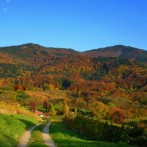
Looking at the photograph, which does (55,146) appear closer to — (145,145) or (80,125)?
(145,145)

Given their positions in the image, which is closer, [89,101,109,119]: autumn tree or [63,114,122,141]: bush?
[63,114,122,141]: bush

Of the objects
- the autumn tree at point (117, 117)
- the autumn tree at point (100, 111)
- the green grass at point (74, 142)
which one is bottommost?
the autumn tree at point (100, 111)

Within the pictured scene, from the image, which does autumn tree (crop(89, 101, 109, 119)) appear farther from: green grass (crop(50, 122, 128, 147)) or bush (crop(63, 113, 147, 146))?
green grass (crop(50, 122, 128, 147))

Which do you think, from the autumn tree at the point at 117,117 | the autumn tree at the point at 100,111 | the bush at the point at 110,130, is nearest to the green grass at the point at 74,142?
the bush at the point at 110,130

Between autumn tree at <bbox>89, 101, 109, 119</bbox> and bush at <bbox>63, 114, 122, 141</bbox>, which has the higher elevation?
bush at <bbox>63, 114, 122, 141</bbox>

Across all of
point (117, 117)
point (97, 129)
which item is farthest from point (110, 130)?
point (117, 117)

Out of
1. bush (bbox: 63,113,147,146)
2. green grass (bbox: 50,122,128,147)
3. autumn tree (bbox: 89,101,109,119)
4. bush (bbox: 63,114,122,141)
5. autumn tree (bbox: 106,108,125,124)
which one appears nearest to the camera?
green grass (bbox: 50,122,128,147)

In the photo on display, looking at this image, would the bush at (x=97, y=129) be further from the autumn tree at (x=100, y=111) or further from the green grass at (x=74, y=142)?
the autumn tree at (x=100, y=111)

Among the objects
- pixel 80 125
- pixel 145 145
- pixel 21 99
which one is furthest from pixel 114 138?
pixel 21 99

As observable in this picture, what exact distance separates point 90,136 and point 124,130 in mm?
9022

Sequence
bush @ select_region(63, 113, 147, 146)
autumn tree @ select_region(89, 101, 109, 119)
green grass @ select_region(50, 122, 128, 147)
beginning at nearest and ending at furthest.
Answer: green grass @ select_region(50, 122, 128, 147)
bush @ select_region(63, 113, 147, 146)
autumn tree @ select_region(89, 101, 109, 119)

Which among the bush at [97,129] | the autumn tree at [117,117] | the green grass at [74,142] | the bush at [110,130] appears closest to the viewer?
the green grass at [74,142]

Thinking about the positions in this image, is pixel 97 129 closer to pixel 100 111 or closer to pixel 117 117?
pixel 117 117

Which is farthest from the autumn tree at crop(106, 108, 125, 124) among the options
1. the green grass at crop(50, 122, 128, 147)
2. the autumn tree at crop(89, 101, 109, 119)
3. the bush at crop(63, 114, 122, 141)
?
the green grass at crop(50, 122, 128, 147)
